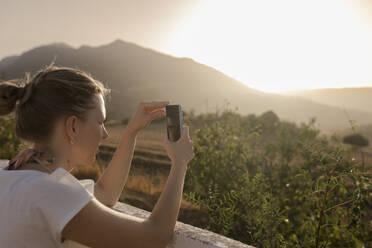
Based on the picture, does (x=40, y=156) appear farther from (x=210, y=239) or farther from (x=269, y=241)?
(x=269, y=241)

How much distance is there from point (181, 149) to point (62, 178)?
1.71 ft

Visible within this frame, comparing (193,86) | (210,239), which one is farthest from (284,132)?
(193,86)

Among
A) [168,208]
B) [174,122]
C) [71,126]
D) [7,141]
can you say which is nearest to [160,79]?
[7,141]

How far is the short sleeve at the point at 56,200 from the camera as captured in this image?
105 cm

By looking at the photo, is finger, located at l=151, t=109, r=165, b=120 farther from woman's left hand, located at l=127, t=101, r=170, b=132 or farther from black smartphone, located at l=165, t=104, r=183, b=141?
black smartphone, located at l=165, t=104, r=183, b=141

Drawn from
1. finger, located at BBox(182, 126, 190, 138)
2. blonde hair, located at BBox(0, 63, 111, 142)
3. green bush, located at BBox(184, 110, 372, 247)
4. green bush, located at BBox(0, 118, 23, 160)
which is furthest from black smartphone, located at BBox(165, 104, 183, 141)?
green bush, located at BBox(0, 118, 23, 160)

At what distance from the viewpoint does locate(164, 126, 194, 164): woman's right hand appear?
136 cm

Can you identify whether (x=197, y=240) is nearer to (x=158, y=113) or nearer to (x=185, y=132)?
(x=185, y=132)

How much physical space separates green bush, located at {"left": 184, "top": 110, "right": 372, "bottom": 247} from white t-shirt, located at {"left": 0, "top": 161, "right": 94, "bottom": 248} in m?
1.64

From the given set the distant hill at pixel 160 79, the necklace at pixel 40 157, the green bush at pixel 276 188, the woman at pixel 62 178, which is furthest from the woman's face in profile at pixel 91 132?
the distant hill at pixel 160 79

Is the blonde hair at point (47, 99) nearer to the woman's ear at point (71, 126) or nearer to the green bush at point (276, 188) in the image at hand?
the woman's ear at point (71, 126)

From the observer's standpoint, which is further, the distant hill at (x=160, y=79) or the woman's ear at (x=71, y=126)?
the distant hill at (x=160, y=79)

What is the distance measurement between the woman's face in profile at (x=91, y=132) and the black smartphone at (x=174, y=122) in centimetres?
34

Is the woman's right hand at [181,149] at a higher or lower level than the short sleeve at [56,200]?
higher
